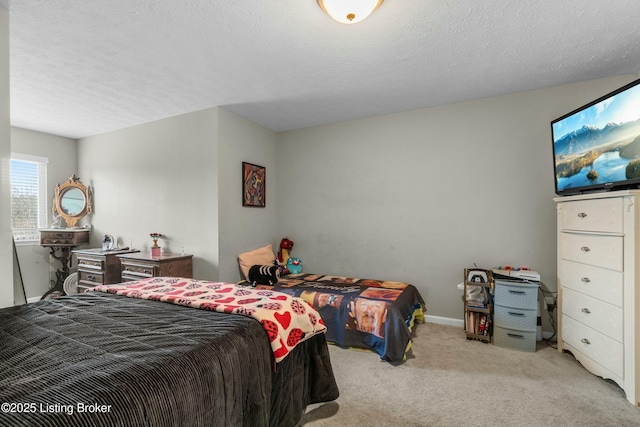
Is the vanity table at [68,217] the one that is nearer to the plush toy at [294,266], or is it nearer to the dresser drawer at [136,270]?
the dresser drawer at [136,270]

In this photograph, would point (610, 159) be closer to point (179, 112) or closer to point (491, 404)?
point (491, 404)

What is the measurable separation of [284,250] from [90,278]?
242 cm

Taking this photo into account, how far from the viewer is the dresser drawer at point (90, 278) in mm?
3486

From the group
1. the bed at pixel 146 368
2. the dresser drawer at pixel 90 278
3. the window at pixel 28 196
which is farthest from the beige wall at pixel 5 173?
the window at pixel 28 196

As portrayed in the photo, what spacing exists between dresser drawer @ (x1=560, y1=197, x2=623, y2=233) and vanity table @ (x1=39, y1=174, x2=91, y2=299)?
18.6 feet

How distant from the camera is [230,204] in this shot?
3.45m

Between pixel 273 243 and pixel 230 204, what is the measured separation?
104 cm

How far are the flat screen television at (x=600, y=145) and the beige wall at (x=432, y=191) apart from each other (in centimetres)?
43

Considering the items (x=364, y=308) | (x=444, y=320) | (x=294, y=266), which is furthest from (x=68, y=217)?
(x=444, y=320)

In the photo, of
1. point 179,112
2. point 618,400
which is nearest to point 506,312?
point 618,400

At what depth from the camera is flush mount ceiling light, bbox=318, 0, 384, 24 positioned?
1.62m

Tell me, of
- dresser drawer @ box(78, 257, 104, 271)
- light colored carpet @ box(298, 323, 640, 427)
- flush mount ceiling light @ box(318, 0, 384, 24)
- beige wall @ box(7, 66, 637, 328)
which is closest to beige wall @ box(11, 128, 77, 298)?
beige wall @ box(7, 66, 637, 328)

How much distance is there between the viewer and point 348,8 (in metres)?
1.65

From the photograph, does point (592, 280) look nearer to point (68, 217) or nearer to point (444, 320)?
point (444, 320)
